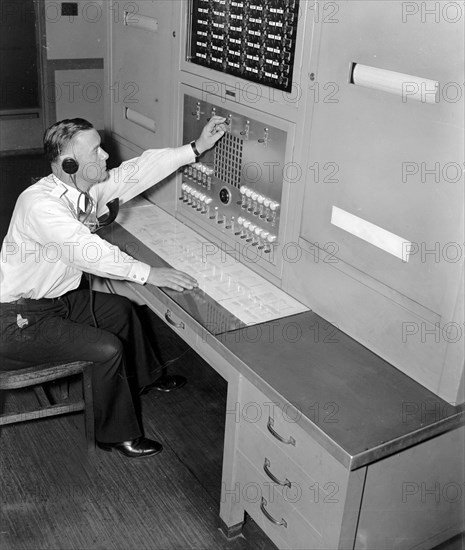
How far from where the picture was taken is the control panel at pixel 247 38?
6.85 feet

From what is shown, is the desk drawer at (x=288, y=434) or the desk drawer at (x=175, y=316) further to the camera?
the desk drawer at (x=175, y=316)

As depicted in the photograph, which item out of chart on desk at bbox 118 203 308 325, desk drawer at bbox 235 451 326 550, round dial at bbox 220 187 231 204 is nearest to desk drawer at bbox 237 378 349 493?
desk drawer at bbox 235 451 326 550

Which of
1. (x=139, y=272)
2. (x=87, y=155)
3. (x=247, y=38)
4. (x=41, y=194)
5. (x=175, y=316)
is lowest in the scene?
(x=175, y=316)

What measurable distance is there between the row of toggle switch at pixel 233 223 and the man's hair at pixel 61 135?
20.1 inches

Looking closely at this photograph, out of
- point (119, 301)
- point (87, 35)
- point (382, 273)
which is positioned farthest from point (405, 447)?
point (87, 35)

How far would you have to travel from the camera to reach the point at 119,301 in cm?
273

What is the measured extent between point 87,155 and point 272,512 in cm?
135

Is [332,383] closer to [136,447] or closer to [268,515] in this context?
[268,515]

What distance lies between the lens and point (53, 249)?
2.39 metres

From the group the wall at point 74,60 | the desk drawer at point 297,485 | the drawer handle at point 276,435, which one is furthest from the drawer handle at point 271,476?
the wall at point 74,60

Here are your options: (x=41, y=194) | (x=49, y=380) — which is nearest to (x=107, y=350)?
(x=49, y=380)

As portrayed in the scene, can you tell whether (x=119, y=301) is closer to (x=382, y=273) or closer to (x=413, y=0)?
(x=382, y=273)

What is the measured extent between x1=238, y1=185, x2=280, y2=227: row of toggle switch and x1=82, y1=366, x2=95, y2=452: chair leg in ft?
2.60

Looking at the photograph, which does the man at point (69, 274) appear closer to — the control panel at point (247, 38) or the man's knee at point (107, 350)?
Result: the man's knee at point (107, 350)
